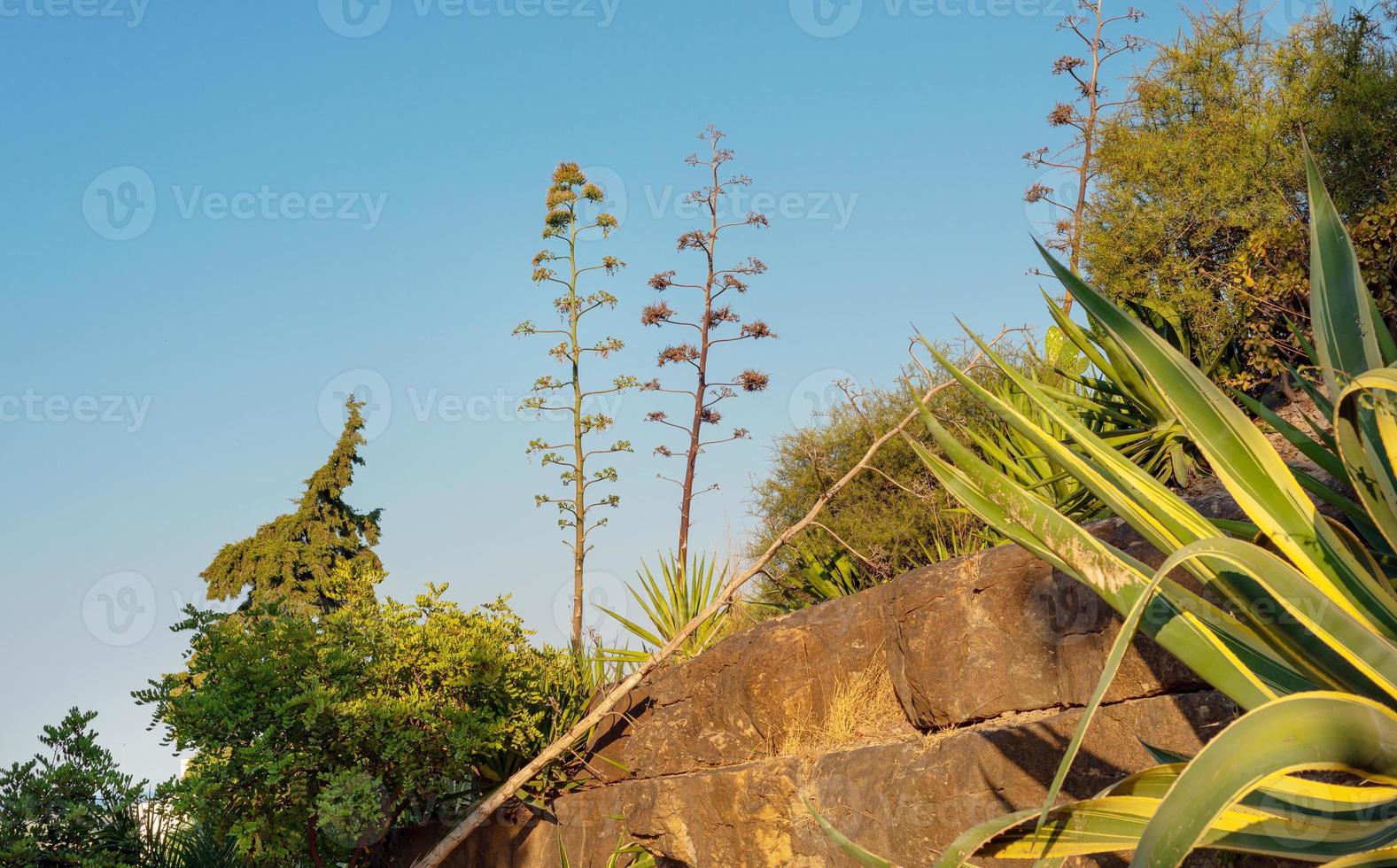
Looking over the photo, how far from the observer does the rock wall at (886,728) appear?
5.70 m

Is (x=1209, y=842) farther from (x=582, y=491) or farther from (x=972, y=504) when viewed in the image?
(x=582, y=491)

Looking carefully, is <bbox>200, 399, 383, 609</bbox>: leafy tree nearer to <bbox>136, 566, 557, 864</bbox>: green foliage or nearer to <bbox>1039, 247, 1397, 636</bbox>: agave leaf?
<bbox>136, 566, 557, 864</bbox>: green foliage

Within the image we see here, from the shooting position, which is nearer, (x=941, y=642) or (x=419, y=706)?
(x=941, y=642)

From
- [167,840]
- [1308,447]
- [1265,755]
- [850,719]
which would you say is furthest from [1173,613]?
[167,840]

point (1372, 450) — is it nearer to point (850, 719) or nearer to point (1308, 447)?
point (1308, 447)

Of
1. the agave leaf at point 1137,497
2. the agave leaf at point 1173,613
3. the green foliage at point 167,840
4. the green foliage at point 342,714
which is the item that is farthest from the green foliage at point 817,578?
the agave leaf at point 1173,613

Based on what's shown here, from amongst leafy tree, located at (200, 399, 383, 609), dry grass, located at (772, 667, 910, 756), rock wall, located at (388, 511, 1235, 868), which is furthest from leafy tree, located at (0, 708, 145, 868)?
leafy tree, located at (200, 399, 383, 609)

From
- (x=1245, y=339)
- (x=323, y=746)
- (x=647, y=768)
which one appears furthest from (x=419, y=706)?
(x=1245, y=339)

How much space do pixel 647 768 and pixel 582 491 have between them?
5510 millimetres

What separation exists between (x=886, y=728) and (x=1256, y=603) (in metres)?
4.55

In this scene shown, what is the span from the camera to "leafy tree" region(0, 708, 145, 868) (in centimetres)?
823

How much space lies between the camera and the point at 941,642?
279 inches

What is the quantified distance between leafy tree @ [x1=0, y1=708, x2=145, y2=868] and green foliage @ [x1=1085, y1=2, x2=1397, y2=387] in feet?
31.7

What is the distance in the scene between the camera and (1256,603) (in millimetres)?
3441
